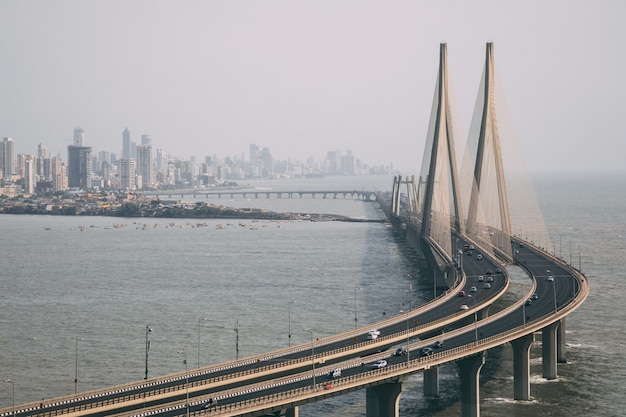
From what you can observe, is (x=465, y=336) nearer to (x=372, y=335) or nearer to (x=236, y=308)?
(x=372, y=335)

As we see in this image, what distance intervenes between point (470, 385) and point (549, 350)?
29.0 feet

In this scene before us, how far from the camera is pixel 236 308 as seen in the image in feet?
224

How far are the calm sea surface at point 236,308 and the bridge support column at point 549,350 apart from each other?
1.92 ft

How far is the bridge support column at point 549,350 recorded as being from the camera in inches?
1902

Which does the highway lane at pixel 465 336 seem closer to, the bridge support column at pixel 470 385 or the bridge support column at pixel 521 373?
the bridge support column at pixel 470 385

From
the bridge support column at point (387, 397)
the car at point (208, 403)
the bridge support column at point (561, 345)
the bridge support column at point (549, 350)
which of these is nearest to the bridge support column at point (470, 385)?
the bridge support column at point (387, 397)

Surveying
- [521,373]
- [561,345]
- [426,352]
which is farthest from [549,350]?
[426,352]

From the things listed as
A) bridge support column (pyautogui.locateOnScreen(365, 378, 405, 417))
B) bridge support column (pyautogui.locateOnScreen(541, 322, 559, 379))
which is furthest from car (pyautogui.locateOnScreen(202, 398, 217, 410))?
bridge support column (pyautogui.locateOnScreen(541, 322, 559, 379))

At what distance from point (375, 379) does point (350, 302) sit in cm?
3281

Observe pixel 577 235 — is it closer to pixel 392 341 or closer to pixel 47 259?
pixel 47 259

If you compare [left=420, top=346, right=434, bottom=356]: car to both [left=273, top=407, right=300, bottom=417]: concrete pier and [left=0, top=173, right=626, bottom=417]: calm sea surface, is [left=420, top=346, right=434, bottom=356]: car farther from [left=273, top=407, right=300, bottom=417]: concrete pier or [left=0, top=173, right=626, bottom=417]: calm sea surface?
[left=273, top=407, right=300, bottom=417]: concrete pier

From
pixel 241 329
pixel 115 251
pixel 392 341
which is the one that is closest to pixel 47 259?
pixel 115 251

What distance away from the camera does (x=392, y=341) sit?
4381 cm

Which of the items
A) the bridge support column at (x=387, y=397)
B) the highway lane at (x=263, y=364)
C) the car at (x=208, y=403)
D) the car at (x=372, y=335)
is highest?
the car at (x=372, y=335)
